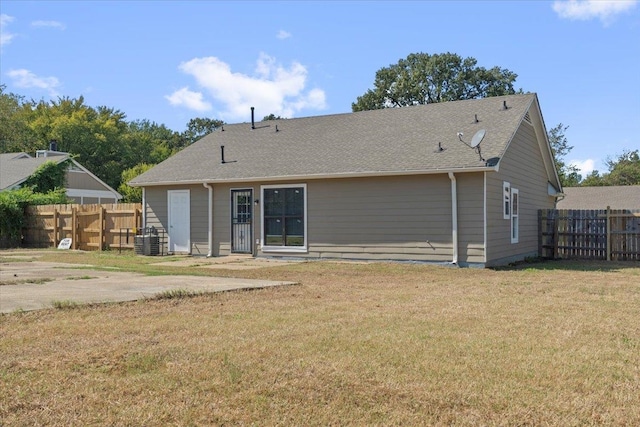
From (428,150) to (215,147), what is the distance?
8131 millimetres

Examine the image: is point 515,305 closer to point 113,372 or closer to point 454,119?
point 113,372

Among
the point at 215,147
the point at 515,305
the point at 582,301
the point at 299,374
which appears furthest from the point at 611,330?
the point at 215,147

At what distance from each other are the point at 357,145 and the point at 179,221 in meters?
6.01

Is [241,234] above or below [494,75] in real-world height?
below

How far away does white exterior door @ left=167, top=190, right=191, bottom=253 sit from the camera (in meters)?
19.0

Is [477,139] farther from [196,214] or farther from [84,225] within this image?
[84,225]

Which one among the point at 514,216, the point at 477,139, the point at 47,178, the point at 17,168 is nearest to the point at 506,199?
the point at 514,216

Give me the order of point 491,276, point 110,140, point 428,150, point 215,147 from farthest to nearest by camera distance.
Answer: point 110,140
point 215,147
point 428,150
point 491,276

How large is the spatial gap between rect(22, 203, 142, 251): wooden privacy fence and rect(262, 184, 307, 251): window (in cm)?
544

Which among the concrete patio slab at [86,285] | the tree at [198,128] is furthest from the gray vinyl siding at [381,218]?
the tree at [198,128]

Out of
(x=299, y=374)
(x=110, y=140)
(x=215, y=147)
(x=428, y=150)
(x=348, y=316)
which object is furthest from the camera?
(x=110, y=140)

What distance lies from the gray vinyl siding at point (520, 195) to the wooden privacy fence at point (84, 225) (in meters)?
11.6

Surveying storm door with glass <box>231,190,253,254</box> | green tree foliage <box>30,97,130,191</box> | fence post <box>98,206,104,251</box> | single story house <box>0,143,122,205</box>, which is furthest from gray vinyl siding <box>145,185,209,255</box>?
green tree foliage <box>30,97,130,191</box>

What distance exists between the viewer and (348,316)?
23.6 ft
